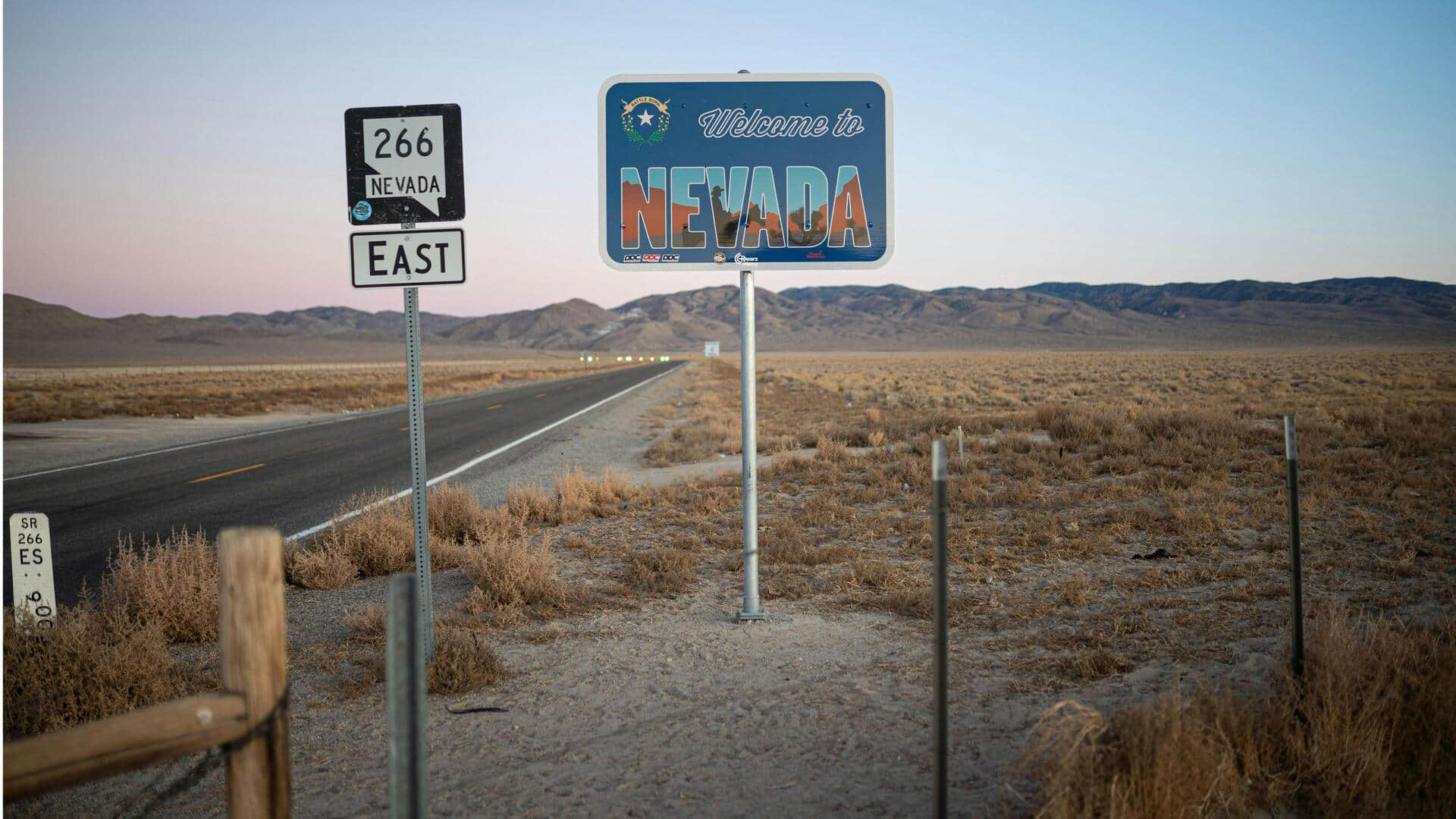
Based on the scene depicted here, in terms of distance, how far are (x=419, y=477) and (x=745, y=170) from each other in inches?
120

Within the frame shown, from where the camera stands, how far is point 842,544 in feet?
28.3

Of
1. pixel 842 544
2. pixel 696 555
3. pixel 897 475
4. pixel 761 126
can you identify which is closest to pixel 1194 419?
pixel 897 475

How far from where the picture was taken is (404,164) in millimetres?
5172

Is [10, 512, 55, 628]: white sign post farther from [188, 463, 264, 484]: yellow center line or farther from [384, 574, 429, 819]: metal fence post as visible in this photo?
[188, 463, 264, 484]: yellow center line

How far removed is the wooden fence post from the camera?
2293mm

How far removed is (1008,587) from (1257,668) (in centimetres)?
228

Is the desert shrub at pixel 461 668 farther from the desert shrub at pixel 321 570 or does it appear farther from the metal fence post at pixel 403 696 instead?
the metal fence post at pixel 403 696

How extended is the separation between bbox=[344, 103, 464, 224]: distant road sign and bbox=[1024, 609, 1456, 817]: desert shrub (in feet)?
13.7

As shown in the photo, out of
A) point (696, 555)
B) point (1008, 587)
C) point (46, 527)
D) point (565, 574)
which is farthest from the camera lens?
point (696, 555)

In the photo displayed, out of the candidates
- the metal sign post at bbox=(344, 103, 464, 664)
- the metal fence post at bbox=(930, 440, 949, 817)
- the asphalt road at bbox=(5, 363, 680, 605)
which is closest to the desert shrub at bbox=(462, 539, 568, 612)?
the metal sign post at bbox=(344, 103, 464, 664)

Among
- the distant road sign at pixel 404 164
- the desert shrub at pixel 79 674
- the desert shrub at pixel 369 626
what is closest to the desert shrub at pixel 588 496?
the desert shrub at pixel 369 626

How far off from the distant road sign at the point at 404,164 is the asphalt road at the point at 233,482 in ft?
14.7

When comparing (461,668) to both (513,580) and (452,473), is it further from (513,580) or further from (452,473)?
(452,473)

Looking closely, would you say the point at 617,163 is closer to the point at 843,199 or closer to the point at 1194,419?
the point at 843,199
